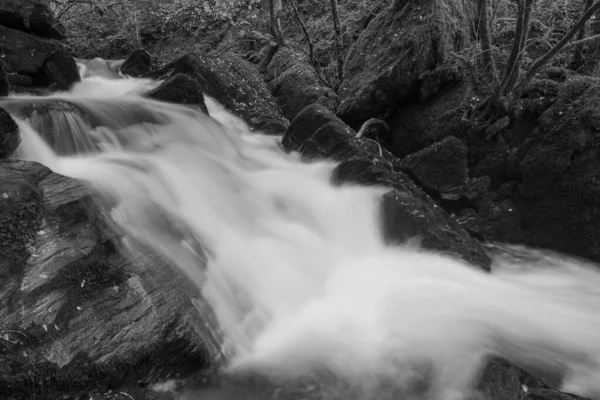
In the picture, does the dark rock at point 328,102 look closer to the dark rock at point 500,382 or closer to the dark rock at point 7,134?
the dark rock at point 7,134

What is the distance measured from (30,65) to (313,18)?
1115 centimetres

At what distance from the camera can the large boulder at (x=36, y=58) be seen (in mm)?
9148

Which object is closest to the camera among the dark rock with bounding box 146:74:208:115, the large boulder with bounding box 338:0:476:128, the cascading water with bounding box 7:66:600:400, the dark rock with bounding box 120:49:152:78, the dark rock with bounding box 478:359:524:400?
the dark rock with bounding box 478:359:524:400

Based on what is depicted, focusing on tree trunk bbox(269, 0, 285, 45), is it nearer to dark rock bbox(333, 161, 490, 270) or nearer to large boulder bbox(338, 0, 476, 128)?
large boulder bbox(338, 0, 476, 128)

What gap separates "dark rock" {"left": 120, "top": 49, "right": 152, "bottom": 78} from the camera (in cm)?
1267

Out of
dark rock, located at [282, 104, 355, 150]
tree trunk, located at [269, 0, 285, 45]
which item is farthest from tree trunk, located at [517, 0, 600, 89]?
tree trunk, located at [269, 0, 285, 45]

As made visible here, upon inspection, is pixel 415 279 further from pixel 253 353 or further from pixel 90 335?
pixel 90 335

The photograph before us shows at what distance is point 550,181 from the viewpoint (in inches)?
242

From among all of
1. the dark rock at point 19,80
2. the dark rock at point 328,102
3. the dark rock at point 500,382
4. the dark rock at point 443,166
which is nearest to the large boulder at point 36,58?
the dark rock at point 19,80

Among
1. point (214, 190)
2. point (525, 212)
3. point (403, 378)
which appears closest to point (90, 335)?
point (403, 378)

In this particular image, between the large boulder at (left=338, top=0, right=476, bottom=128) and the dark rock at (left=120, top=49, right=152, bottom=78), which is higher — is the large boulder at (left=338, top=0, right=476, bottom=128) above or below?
above

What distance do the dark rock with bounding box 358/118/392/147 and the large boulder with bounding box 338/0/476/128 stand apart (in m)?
0.31

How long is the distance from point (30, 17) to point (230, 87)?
4.98 m

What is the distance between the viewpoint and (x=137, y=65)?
1275cm
